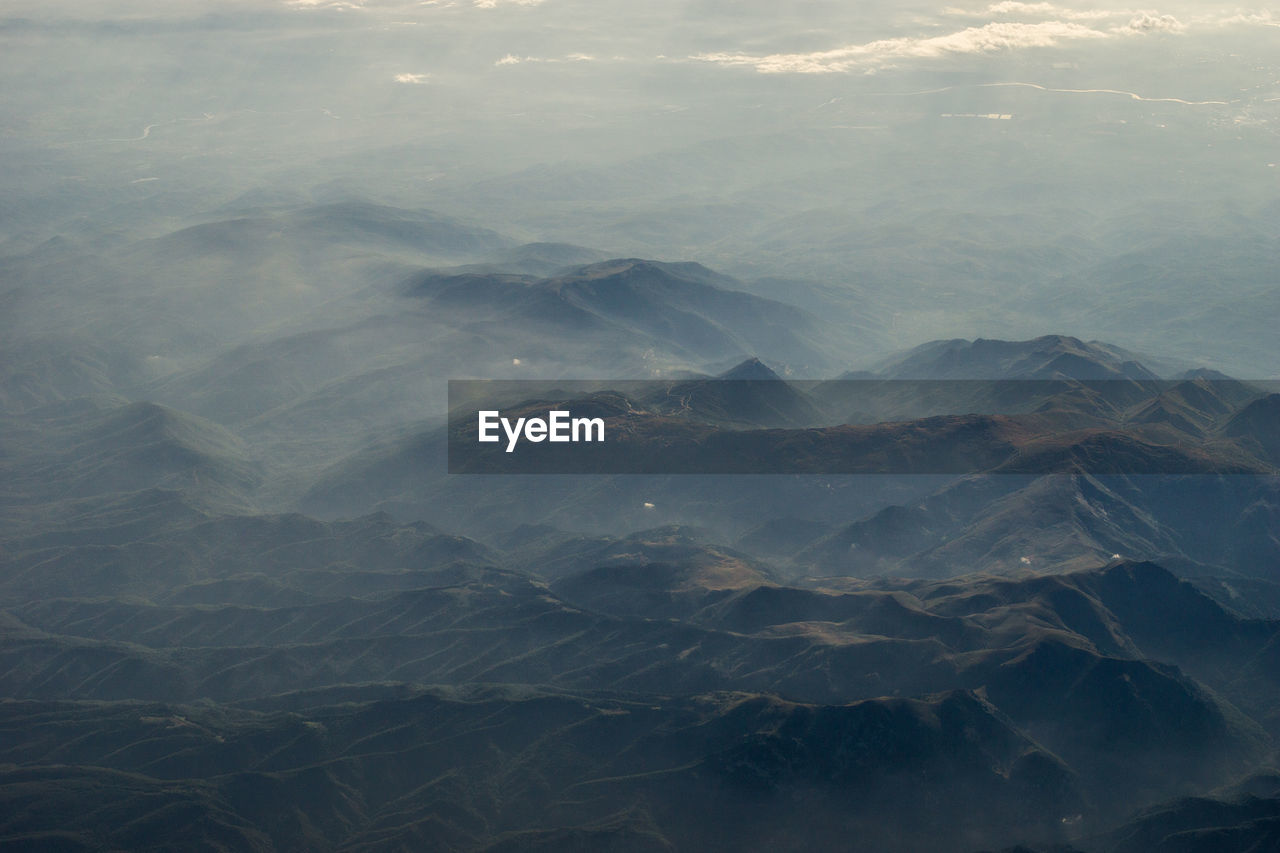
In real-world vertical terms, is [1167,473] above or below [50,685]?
above

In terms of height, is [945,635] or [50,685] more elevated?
[945,635]

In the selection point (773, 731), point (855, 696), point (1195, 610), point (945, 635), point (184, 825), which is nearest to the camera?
point (184, 825)

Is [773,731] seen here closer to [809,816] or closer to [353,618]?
[809,816]

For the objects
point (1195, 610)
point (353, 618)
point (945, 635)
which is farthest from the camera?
point (353, 618)

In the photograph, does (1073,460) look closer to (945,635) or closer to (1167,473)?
(1167,473)

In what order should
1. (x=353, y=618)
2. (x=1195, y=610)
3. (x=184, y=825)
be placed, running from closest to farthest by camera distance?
(x=184, y=825), (x=1195, y=610), (x=353, y=618)

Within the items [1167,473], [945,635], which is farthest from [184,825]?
[1167,473]

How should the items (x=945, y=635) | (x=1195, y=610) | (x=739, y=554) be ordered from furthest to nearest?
(x=739, y=554)
(x=1195, y=610)
(x=945, y=635)

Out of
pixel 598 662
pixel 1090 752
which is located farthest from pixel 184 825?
pixel 1090 752

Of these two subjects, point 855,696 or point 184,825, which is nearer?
point 184,825
